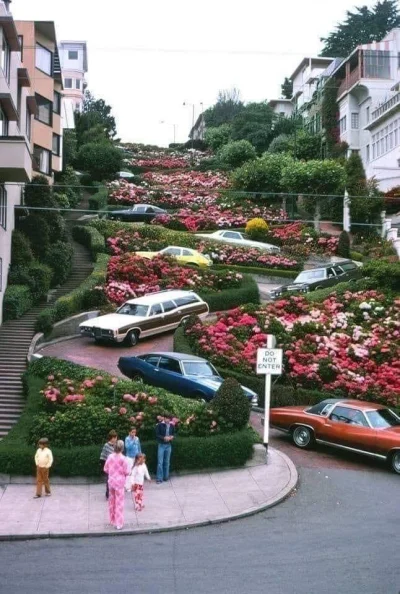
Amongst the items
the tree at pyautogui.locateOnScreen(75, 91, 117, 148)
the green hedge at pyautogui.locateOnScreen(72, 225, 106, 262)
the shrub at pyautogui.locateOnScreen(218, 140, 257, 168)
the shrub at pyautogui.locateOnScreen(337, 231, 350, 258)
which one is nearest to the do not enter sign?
the green hedge at pyautogui.locateOnScreen(72, 225, 106, 262)

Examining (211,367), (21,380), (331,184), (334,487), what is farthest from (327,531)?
(331,184)

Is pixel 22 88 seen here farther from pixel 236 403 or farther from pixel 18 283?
pixel 236 403

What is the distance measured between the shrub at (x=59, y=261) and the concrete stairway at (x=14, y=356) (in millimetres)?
342

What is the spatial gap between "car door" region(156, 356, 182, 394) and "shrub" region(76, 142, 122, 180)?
4788cm

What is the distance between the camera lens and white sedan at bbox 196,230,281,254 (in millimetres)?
42750

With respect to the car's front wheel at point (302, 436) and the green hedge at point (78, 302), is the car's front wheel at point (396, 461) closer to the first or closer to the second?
the car's front wheel at point (302, 436)

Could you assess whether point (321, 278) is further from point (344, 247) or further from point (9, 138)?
point (9, 138)

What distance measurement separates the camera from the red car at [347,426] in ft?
53.6

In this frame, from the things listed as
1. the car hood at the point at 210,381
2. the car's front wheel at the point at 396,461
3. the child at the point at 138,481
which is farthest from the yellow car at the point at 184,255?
the child at the point at 138,481

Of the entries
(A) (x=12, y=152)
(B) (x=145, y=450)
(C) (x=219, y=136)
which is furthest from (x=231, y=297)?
(C) (x=219, y=136)

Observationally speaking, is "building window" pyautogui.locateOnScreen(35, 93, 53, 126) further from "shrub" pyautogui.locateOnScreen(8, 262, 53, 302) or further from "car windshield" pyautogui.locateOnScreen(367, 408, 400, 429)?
→ "car windshield" pyautogui.locateOnScreen(367, 408, 400, 429)

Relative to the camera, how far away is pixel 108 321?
86.7 ft

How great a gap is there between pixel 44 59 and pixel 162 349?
79.0ft

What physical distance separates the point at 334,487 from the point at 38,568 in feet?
21.4
